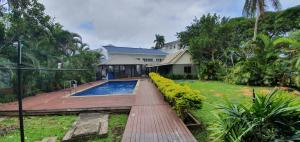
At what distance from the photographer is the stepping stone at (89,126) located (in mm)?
6543

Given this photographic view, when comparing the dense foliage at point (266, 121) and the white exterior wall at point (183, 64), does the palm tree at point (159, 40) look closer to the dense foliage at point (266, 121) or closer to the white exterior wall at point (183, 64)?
the white exterior wall at point (183, 64)

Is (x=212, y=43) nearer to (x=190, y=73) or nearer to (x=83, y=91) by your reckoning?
(x=190, y=73)

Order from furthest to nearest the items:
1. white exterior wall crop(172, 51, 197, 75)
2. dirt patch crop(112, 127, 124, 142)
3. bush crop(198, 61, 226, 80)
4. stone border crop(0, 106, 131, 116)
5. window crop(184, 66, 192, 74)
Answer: window crop(184, 66, 192, 74) < white exterior wall crop(172, 51, 197, 75) < bush crop(198, 61, 226, 80) < stone border crop(0, 106, 131, 116) < dirt patch crop(112, 127, 124, 142)

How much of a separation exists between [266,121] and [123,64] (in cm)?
3164

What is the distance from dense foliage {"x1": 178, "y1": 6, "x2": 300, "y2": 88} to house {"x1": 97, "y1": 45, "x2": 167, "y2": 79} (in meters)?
9.36

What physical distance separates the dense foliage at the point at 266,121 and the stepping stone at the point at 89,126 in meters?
4.19

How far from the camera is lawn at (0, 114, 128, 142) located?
6.69 metres

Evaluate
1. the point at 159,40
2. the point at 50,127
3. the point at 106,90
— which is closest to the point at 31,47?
the point at 106,90

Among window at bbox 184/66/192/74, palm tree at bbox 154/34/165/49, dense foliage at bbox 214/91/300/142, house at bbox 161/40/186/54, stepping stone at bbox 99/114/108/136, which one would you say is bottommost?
stepping stone at bbox 99/114/108/136

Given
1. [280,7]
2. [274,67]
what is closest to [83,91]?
[274,67]

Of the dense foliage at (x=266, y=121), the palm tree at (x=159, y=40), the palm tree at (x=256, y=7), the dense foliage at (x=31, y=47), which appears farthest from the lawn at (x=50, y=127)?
the palm tree at (x=159, y=40)

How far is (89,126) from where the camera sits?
741 centimetres

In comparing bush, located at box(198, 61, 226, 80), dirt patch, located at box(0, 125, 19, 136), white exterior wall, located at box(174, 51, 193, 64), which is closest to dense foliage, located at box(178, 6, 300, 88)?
bush, located at box(198, 61, 226, 80)

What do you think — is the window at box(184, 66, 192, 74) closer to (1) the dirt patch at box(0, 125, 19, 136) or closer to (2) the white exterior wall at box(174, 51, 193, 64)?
(2) the white exterior wall at box(174, 51, 193, 64)
